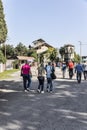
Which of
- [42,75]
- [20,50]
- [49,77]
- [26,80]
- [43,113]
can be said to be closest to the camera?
[43,113]

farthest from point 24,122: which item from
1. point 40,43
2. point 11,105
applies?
point 40,43

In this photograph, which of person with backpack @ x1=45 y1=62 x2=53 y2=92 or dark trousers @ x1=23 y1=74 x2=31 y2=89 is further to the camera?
dark trousers @ x1=23 y1=74 x2=31 y2=89

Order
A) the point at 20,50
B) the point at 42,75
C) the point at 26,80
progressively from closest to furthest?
the point at 42,75, the point at 26,80, the point at 20,50

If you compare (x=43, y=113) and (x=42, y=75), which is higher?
(x=42, y=75)

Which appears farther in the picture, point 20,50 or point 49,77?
point 20,50

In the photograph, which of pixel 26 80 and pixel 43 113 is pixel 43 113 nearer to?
pixel 43 113

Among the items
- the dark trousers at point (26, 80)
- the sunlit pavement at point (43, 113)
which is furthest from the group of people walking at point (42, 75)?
the sunlit pavement at point (43, 113)

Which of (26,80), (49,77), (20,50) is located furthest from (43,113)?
(20,50)

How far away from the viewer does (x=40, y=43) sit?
507 feet

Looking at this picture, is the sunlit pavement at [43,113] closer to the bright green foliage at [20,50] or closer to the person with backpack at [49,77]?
the person with backpack at [49,77]

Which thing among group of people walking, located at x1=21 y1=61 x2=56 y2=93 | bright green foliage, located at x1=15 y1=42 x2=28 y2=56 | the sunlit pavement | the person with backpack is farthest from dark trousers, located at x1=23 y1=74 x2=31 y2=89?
bright green foliage, located at x1=15 y1=42 x2=28 y2=56

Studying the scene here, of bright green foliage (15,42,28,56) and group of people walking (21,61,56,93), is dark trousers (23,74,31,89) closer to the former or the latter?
group of people walking (21,61,56,93)

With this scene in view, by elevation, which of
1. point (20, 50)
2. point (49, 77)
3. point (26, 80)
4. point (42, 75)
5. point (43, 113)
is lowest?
point (43, 113)

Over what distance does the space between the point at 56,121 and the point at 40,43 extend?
144425 millimetres
